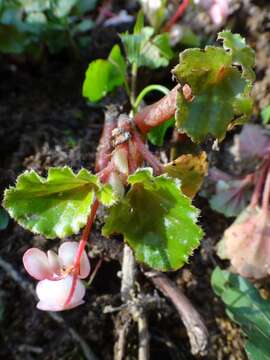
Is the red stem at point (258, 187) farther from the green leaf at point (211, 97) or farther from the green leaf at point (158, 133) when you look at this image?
the green leaf at point (211, 97)

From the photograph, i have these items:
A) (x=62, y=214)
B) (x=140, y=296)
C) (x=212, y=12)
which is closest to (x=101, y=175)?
(x=62, y=214)

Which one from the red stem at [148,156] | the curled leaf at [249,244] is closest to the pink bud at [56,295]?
the red stem at [148,156]

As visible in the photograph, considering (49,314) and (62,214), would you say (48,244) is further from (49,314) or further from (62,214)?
(62,214)

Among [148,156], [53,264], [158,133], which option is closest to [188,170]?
[148,156]

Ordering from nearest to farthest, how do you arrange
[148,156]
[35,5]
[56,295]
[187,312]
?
[56,295]
[148,156]
[187,312]
[35,5]

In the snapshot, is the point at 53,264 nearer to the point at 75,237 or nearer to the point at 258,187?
the point at 75,237

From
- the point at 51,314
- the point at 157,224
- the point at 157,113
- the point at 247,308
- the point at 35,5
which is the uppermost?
the point at 35,5
